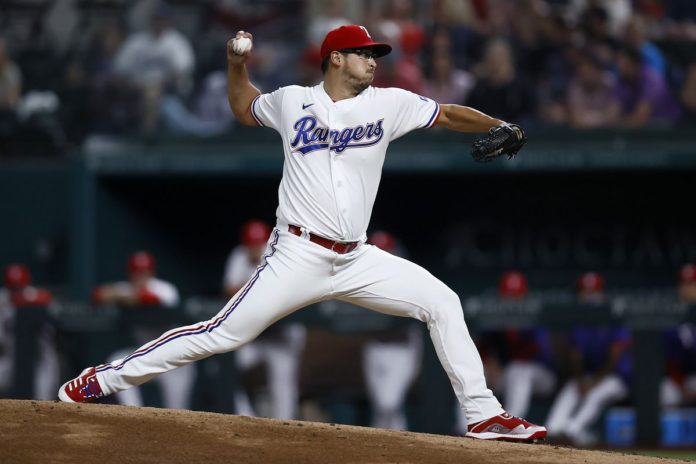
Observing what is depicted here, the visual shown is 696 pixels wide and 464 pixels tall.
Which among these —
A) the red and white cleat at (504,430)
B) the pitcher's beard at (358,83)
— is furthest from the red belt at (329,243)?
the red and white cleat at (504,430)

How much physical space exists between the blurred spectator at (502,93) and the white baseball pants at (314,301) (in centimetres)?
533

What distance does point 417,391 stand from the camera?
966 cm

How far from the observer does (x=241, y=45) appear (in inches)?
205

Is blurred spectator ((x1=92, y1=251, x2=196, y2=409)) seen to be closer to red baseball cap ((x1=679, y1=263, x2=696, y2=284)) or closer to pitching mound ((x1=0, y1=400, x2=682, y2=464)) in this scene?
red baseball cap ((x1=679, y1=263, x2=696, y2=284))

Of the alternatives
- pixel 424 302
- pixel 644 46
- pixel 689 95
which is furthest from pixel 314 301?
pixel 644 46

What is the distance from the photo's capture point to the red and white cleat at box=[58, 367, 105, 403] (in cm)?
541

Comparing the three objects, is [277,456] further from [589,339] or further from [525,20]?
[525,20]

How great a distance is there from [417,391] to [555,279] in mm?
2000

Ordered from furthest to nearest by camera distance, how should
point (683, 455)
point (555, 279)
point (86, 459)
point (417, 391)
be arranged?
A: point (555, 279)
point (417, 391)
point (683, 455)
point (86, 459)

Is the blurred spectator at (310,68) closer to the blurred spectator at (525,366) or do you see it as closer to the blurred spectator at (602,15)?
the blurred spectator at (602,15)

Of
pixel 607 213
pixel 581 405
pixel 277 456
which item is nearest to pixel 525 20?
pixel 607 213

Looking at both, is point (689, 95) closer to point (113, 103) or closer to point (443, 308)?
point (113, 103)

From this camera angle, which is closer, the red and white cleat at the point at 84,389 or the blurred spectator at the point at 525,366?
the red and white cleat at the point at 84,389

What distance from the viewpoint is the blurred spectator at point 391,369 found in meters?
9.67
